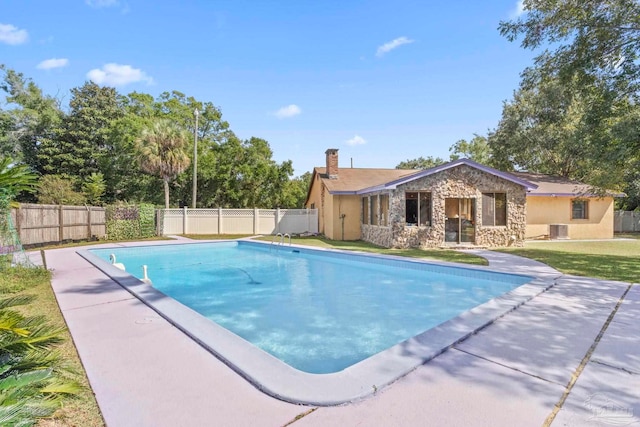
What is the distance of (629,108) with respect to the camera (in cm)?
1091

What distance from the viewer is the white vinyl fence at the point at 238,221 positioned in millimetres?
20203

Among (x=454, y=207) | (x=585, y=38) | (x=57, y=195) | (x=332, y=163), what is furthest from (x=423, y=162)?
(x=57, y=195)

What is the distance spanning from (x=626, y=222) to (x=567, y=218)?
9.64m

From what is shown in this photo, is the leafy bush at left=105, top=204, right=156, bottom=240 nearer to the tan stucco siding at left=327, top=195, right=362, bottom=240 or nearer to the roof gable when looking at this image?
the tan stucco siding at left=327, top=195, right=362, bottom=240

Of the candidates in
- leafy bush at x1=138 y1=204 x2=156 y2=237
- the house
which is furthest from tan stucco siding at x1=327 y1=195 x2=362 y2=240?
leafy bush at x1=138 y1=204 x2=156 y2=237

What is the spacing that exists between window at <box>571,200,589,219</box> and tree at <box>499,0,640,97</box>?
9.41 meters

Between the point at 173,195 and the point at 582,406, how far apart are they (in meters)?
29.2

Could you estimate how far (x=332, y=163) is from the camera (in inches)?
775

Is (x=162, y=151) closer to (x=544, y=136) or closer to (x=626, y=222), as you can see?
(x=544, y=136)

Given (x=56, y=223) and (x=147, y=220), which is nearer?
(x=56, y=223)

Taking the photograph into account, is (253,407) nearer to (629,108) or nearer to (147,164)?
(629,108)

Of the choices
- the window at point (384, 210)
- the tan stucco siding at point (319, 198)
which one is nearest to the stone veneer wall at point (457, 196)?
the window at point (384, 210)

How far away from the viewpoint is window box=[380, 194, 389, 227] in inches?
600

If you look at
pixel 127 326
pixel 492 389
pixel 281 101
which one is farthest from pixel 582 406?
pixel 281 101
